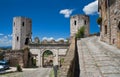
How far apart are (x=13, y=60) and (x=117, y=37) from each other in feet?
67.6

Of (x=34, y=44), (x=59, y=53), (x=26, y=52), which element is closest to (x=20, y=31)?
(x=34, y=44)

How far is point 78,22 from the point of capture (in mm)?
55500

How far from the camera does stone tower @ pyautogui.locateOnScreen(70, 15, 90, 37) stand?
55500 millimetres

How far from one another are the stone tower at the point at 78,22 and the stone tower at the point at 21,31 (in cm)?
1169

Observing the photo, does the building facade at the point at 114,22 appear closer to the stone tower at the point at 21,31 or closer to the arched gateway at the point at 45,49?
the arched gateway at the point at 45,49

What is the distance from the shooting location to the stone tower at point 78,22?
55500 mm

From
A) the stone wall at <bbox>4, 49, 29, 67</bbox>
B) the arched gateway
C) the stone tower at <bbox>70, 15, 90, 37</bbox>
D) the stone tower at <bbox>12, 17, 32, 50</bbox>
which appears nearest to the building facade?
the stone wall at <bbox>4, 49, 29, 67</bbox>

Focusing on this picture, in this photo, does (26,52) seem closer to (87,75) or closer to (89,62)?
(89,62)

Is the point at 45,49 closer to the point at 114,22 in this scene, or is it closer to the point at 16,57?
the point at 16,57

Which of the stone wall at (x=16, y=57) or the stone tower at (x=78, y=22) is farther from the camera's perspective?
the stone tower at (x=78, y=22)

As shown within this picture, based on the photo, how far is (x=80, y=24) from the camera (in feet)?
182

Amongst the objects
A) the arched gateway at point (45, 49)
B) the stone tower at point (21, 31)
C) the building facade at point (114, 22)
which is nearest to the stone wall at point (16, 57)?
the arched gateway at point (45, 49)

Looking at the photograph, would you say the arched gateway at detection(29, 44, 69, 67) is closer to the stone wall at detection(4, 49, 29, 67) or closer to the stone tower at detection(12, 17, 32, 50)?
the stone wall at detection(4, 49, 29, 67)

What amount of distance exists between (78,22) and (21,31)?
51.6 feet
